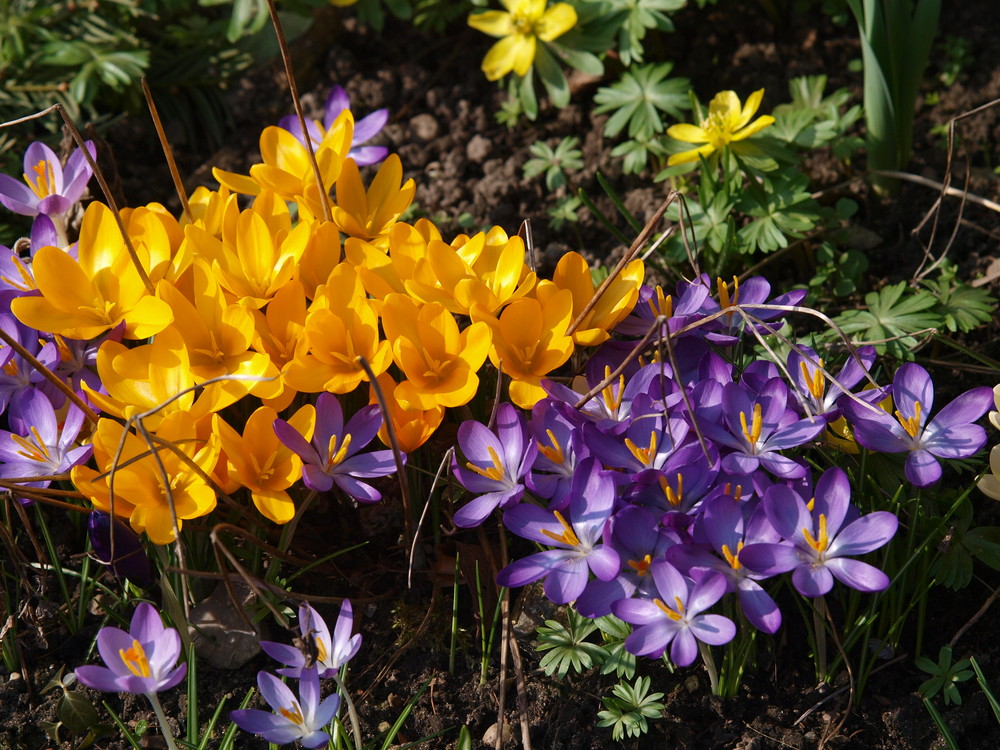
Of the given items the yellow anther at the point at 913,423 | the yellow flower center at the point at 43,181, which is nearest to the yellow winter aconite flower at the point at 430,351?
the yellow anther at the point at 913,423

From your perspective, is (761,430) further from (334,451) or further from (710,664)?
(334,451)

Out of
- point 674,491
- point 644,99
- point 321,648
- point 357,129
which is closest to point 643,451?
point 674,491

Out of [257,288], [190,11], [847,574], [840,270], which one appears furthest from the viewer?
[190,11]

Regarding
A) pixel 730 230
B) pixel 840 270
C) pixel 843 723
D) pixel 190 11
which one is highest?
pixel 190 11

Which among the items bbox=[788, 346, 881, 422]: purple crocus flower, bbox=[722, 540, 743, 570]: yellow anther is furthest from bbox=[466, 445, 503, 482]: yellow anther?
bbox=[788, 346, 881, 422]: purple crocus flower

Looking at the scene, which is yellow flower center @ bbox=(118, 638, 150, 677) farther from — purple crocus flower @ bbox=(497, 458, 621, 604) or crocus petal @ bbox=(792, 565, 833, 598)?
crocus petal @ bbox=(792, 565, 833, 598)

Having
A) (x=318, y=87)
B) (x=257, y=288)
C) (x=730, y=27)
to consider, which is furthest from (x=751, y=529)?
(x=318, y=87)

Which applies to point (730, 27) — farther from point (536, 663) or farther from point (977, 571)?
point (536, 663)
